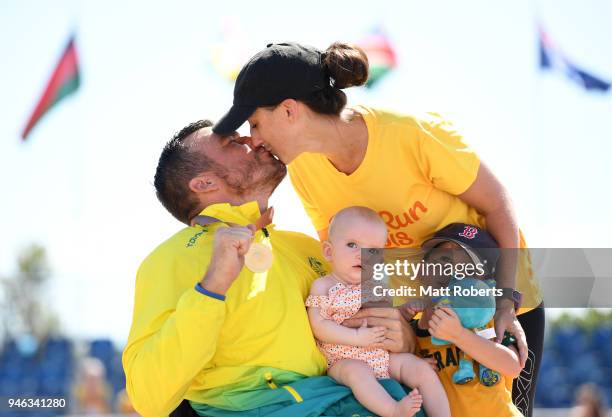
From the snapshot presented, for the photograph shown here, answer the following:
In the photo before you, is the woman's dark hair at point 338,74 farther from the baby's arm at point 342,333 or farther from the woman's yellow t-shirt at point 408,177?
the baby's arm at point 342,333

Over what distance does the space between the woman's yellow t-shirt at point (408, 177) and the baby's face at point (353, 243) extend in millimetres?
229

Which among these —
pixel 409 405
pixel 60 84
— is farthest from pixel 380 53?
pixel 409 405

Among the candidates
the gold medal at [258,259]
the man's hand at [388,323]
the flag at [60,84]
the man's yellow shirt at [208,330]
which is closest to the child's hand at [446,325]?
the man's hand at [388,323]

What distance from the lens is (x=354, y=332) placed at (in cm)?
377

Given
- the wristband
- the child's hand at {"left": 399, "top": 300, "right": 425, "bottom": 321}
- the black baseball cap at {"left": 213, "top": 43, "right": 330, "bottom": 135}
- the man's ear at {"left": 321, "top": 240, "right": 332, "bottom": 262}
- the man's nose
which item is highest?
the black baseball cap at {"left": 213, "top": 43, "right": 330, "bottom": 135}

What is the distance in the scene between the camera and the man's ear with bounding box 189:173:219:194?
406cm

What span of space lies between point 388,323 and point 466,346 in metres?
0.31

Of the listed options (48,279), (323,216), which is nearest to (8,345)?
(48,279)

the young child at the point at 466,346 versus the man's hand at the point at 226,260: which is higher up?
Answer: the man's hand at the point at 226,260

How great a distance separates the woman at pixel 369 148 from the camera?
3.90 meters

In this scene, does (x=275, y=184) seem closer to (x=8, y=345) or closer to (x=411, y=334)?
(x=411, y=334)

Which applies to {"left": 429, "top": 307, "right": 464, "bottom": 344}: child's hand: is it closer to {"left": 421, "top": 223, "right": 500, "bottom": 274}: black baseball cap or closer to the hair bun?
{"left": 421, "top": 223, "right": 500, "bottom": 274}: black baseball cap

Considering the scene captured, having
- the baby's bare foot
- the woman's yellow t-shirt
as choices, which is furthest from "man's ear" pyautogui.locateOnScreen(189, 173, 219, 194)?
the baby's bare foot

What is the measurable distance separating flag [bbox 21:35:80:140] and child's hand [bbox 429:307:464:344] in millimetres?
10603
